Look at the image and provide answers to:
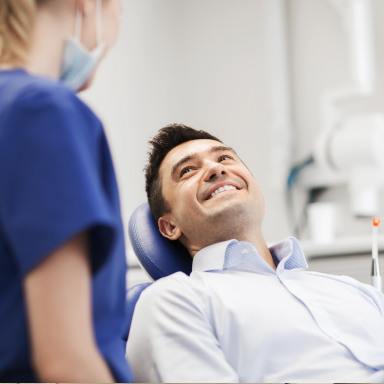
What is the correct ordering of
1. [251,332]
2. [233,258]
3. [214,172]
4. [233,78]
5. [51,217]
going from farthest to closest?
[233,78], [214,172], [233,258], [251,332], [51,217]

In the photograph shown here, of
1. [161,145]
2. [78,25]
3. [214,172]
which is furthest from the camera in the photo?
[161,145]

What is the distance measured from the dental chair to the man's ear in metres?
0.01

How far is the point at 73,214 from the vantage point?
89cm

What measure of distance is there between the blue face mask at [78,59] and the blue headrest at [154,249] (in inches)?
34.1

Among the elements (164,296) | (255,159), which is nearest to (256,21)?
(255,159)

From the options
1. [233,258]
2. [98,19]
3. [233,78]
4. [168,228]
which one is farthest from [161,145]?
[233,78]

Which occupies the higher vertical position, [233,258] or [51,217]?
[51,217]

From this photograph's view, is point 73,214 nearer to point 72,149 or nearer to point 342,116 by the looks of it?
point 72,149

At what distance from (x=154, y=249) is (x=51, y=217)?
1.06 m

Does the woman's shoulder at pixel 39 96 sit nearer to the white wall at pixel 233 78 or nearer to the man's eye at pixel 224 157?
the man's eye at pixel 224 157

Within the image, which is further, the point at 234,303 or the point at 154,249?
the point at 154,249

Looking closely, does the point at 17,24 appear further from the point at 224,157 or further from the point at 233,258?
the point at 224,157

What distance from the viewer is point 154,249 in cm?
193

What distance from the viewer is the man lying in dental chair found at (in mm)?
1562
